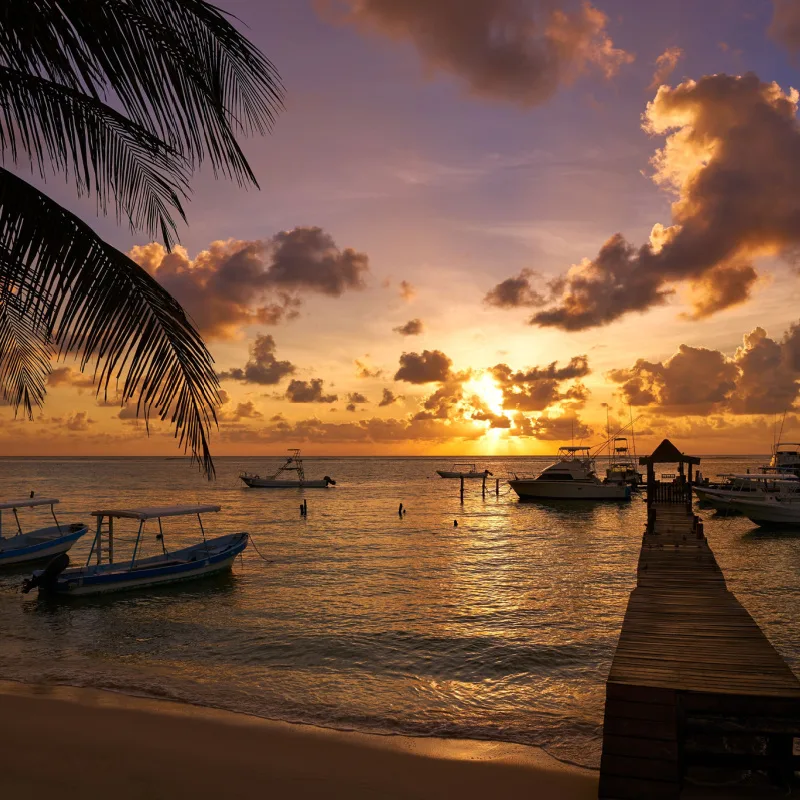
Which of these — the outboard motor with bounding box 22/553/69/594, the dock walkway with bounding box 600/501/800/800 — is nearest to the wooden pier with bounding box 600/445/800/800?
the dock walkway with bounding box 600/501/800/800

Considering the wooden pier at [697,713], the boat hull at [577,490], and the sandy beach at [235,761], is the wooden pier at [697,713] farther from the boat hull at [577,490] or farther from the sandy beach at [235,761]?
the boat hull at [577,490]

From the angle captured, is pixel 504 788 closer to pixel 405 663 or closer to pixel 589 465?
pixel 405 663

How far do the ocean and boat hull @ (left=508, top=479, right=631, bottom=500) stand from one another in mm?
28223

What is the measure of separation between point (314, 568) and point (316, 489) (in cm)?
7764

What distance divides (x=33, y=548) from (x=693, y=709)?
113 feet

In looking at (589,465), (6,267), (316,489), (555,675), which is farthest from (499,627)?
(316,489)

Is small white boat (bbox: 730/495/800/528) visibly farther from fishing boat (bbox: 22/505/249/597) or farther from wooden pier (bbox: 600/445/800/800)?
wooden pier (bbox: 600/445/800/800)

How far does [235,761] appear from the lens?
11.1 m

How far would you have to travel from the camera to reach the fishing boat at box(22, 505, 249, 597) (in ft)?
84.9

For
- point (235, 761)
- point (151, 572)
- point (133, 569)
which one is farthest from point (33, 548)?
point (235, 761)

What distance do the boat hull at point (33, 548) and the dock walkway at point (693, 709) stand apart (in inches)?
1236

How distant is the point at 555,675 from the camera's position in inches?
671

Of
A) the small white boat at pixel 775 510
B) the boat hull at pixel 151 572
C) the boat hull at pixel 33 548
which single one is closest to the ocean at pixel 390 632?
the boat hull at pixel 151 572

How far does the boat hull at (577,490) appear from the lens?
242 feet
